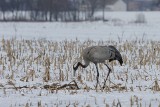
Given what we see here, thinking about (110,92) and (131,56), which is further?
(131,56)

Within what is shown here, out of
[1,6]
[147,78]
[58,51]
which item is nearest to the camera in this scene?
[147,78]

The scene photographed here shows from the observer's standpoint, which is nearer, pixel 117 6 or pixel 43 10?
pixel 43 10

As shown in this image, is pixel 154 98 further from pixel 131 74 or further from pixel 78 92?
pixel 131 74

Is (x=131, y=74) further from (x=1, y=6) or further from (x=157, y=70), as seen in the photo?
(x=1, y=6)

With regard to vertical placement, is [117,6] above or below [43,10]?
below

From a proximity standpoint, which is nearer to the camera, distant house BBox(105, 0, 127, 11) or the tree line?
the tree line

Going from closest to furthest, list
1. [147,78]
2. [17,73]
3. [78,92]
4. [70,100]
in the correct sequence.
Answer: [70,100] → [78,92] → [147,78] → [17,73]

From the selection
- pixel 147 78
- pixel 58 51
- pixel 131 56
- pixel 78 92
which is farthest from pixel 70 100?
pixel 58 51

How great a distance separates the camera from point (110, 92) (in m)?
8.61

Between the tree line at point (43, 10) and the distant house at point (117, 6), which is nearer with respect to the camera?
the tree line at point (43, 10)

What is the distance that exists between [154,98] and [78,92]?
1.44 m

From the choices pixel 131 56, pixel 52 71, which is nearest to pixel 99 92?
pixel 52 71

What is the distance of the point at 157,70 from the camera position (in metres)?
12.2

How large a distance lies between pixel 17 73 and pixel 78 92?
344cm
